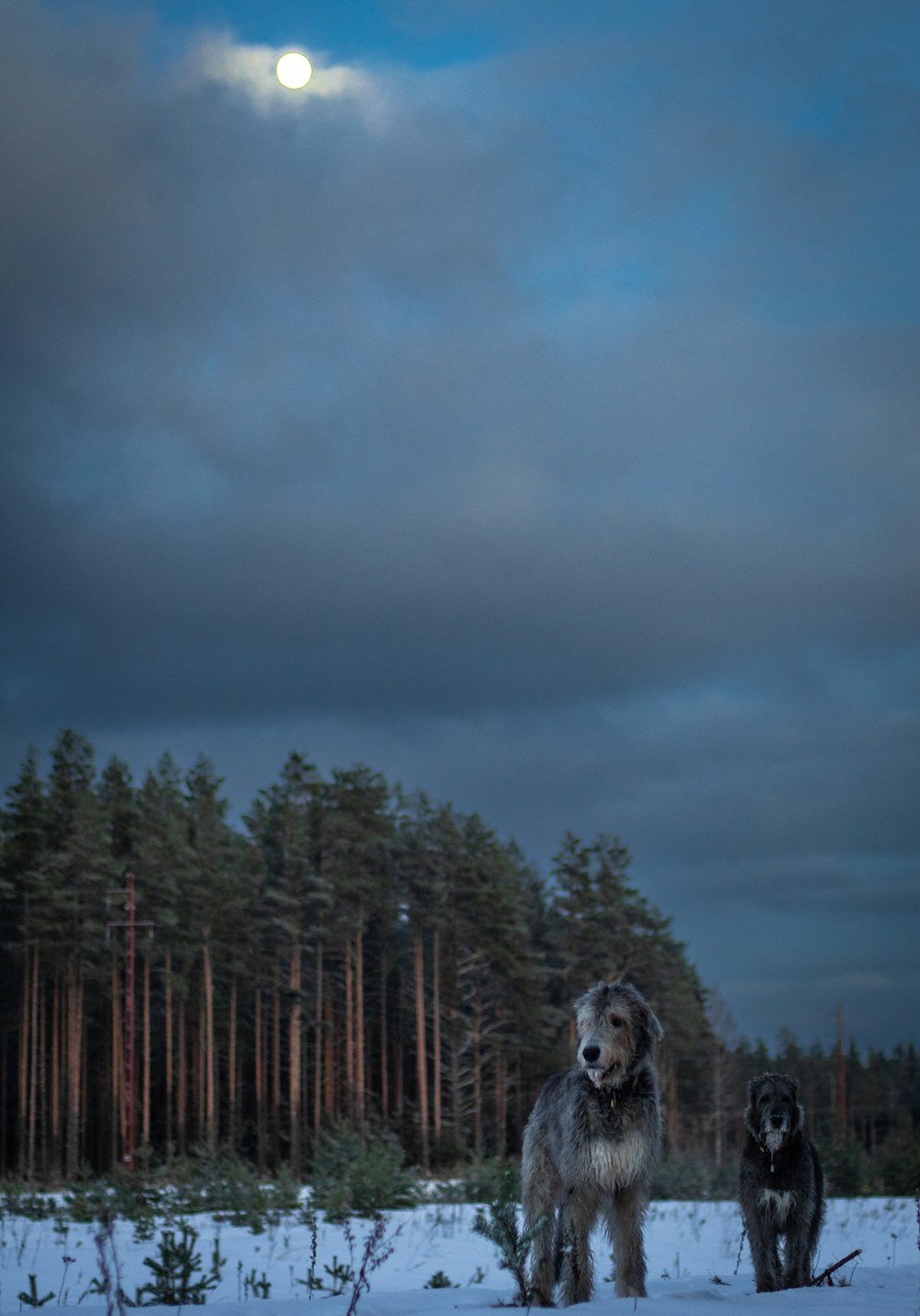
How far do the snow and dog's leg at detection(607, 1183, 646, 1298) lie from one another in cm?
25

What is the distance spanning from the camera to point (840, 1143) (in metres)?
33.0

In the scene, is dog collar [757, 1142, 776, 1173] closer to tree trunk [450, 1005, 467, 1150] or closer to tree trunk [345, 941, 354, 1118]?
tree trunk [345, 941, 354, 1118]

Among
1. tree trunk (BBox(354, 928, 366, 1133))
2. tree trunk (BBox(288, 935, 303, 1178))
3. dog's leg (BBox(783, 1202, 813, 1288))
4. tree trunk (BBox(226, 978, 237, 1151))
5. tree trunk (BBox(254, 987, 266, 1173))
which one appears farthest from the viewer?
tree trunk (BBox(226, 978, 237, 1151))

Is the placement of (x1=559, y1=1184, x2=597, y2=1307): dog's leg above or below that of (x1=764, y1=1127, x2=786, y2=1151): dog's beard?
below

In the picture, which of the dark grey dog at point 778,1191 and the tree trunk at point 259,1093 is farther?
the tree trunk at point 259,1093

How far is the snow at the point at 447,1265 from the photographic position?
807 centimetres

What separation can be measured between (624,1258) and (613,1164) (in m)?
0.69

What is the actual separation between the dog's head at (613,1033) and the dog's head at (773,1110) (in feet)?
5.62

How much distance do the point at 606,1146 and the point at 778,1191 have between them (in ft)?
7.47

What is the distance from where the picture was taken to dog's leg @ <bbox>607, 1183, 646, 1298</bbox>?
8.70 m

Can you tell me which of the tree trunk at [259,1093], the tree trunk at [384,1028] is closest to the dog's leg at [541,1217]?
the tree trunk at [259,1093]

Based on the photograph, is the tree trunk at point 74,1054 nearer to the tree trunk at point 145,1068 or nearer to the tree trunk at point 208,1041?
the tree trunk at point 145,1068

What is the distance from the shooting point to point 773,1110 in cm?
1009

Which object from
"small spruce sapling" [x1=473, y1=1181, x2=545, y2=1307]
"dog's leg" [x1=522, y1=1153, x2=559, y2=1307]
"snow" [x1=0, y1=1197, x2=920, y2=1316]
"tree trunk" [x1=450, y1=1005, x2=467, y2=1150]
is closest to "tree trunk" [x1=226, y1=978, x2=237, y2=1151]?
"tree trunk" [x1=450, y1=1005, x2=467, y2=1150]
